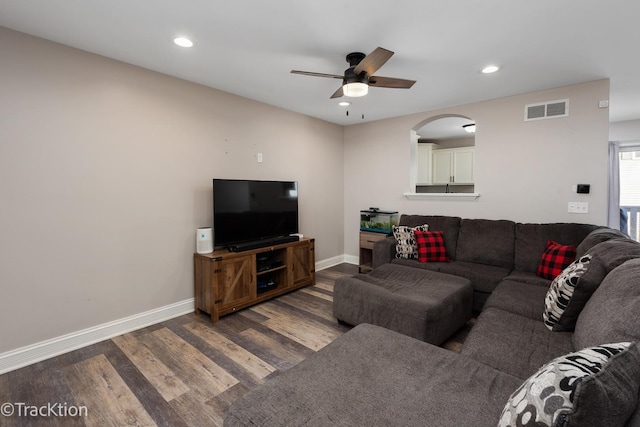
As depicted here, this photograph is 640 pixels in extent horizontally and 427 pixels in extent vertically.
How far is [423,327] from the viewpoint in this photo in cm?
229

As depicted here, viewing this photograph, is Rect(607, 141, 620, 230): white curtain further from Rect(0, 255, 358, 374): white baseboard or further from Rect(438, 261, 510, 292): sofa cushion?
Rect(0, 255, 358, 374): white baseboard

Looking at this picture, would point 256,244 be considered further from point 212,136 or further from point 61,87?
point 61,87

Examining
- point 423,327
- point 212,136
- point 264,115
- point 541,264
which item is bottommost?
point 423,327

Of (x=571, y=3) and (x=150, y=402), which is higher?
(x=571, y=3)

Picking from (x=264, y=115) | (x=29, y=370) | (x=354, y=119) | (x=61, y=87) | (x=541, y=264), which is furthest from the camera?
(x=354, y=119)

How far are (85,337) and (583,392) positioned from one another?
10.9 feet

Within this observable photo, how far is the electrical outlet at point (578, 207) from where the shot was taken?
10.9 feet

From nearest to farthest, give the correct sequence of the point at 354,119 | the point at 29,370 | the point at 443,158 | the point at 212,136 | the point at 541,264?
the point at 29,370 → the point at 541,264 → the point at 212,136 → the point at 354,119 → the point at 443,158

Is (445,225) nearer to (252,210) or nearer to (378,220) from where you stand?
(378,220)

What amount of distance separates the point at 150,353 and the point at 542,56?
420 cm

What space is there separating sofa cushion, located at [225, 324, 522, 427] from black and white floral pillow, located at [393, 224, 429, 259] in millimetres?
2255

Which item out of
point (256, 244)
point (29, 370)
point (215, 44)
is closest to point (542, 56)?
point (215, 44)

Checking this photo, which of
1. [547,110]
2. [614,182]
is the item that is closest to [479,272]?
[547,110]

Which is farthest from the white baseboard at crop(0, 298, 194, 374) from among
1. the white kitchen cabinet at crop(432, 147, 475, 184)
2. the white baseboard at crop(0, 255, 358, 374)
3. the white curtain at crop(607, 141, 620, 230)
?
the white curtain at crop(607, 141, 620, 230)
